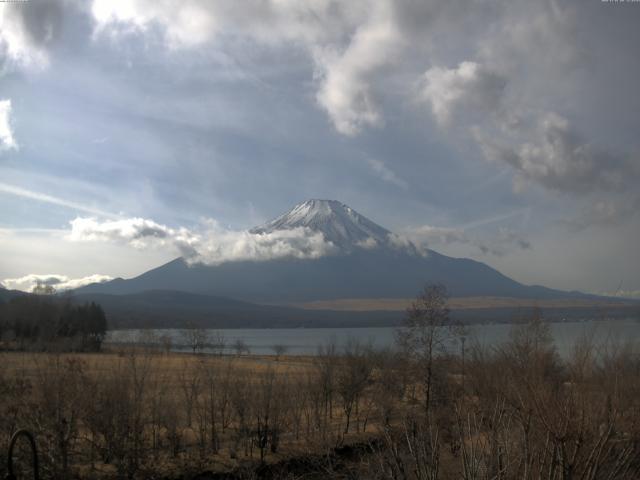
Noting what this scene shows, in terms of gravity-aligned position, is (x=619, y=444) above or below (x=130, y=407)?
above

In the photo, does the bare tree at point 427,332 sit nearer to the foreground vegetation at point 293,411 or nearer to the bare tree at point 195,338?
the foreground vegetation at point 293,411

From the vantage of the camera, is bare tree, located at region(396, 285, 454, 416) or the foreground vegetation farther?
bare tree, located at region(396, 285, 454, 416)

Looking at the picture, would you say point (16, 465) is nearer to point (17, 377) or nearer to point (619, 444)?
point (17, 377)

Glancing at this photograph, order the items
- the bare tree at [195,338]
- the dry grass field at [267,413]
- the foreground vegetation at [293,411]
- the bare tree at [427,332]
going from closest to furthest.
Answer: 1. the foreground vegetation at [293,411]
2. the dry grass field at [267,413]
3. the bare tree at [427,332]
4. the bare tree at [195,338]

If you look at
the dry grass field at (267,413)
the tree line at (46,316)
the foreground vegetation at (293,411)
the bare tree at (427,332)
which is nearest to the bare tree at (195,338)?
the tree line at (46,316)

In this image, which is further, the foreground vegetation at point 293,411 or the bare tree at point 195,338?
the bare tree at point 195,338

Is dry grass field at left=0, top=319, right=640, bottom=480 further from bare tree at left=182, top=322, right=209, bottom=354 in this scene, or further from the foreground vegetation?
bare tree at left=182, top=322, right=209, bottom=354

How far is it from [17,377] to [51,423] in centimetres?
173

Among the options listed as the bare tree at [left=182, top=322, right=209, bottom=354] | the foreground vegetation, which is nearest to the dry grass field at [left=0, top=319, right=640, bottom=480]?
the foreground vegetation

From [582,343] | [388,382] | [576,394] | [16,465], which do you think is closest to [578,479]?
[576,394]

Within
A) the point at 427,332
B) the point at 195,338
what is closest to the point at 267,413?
the point at 427,332

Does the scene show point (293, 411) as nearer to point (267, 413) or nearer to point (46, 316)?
point (267, 413)

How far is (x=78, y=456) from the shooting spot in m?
19.2

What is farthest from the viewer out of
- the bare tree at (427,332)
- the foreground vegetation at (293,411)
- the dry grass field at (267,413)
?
the bare tree at (427,332)
